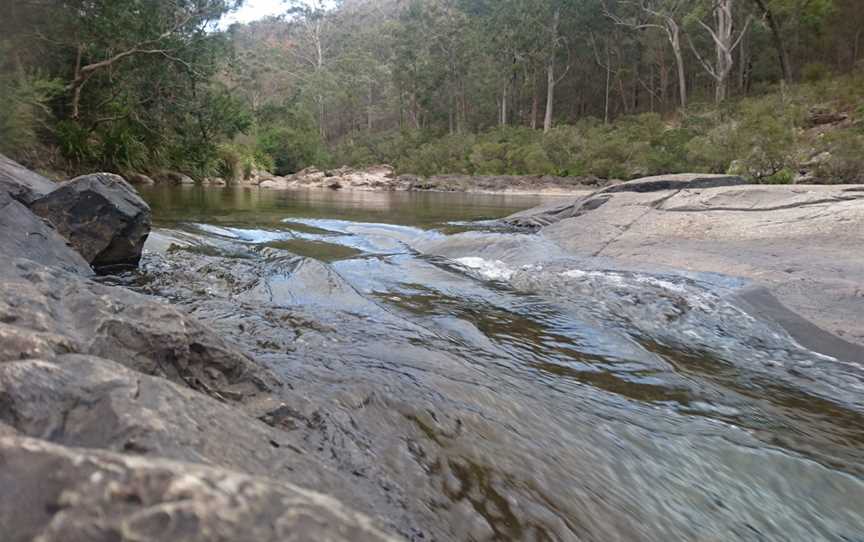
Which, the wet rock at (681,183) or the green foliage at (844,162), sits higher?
the green foliage at (844,162)

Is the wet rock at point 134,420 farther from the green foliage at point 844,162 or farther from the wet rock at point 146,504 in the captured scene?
the green foliage at point 844,162

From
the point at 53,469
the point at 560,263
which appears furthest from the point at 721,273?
the point at 53,469

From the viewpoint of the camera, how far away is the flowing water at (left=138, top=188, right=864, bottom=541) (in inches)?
52.8

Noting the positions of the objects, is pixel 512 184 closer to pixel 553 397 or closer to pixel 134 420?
pixel 553 397

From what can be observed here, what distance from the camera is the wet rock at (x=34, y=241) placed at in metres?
2.84

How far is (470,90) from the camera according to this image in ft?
131

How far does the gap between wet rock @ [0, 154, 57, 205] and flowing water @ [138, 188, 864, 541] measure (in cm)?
90

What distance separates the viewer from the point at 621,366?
2549 mm

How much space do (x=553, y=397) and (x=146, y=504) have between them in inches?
70.2

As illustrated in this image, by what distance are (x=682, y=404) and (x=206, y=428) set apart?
1.94 metres

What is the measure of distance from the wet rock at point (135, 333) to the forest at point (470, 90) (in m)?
10.4

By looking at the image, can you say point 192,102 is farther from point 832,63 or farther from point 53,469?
point 832,63

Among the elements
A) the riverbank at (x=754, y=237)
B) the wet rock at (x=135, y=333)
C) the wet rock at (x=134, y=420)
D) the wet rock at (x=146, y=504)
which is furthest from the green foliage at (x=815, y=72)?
the wet rock at (x=146, y=504)

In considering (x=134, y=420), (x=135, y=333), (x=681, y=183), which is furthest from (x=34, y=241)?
(x=681, y=183)
